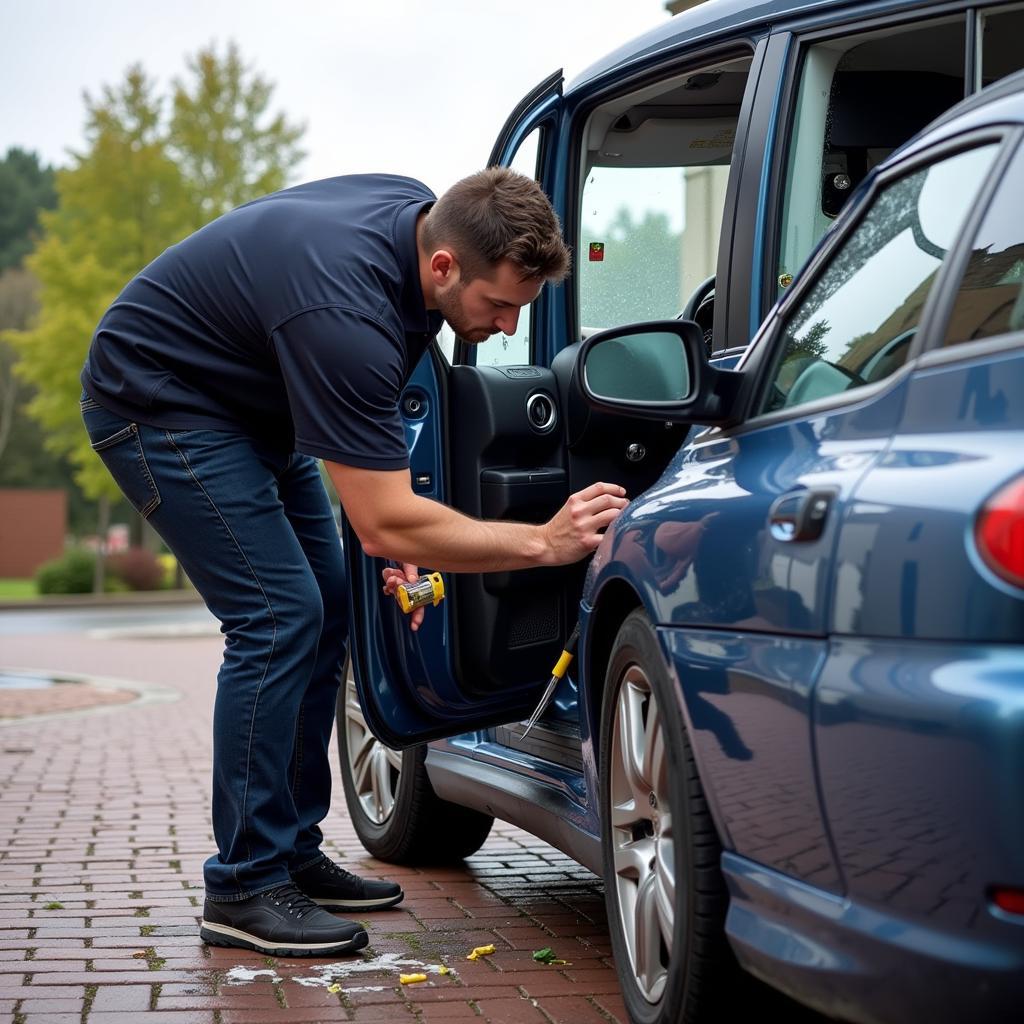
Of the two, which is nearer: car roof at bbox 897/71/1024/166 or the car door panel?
car roof at bbox 897/71/1024/166

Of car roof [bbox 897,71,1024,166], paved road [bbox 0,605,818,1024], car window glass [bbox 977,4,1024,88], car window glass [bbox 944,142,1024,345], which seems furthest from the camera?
car window glass [bbox 977,4,1024,88]

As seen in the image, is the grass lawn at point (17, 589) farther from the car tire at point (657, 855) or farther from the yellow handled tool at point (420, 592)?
the car tire at point (657, 855)

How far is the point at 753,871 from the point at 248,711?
1.86 m

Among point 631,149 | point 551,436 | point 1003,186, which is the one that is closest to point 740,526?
point 1003,186

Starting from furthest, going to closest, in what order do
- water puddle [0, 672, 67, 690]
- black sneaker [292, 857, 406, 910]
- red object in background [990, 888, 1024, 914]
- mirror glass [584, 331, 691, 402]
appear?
water puddle [0, 672, 67, 690] < black sneaker [292, 857, 406, 910] < mirror glass [584, 331, 691, 402] < red object in background [990, 888, 1024, 914]

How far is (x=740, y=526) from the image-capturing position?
8.46ft

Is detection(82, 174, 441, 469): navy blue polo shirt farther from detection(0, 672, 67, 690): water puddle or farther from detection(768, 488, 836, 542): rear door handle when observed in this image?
detection(0, 672, 67, 690): water puddle

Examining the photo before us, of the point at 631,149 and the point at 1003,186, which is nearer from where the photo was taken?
the point at 1003,186

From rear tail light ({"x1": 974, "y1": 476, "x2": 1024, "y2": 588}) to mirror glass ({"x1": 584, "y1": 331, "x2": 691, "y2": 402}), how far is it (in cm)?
194

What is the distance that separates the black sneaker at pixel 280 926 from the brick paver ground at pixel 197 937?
36 mm

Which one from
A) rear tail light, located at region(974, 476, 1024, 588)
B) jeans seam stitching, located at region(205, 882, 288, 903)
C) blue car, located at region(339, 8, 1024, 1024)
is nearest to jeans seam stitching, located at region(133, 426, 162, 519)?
blue car, located at region(339, 8, 1024, 1024)

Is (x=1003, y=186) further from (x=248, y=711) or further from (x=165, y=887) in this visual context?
(x=165, y=887)

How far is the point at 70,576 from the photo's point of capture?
33.6 m

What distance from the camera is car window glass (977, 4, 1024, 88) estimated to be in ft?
12.0
